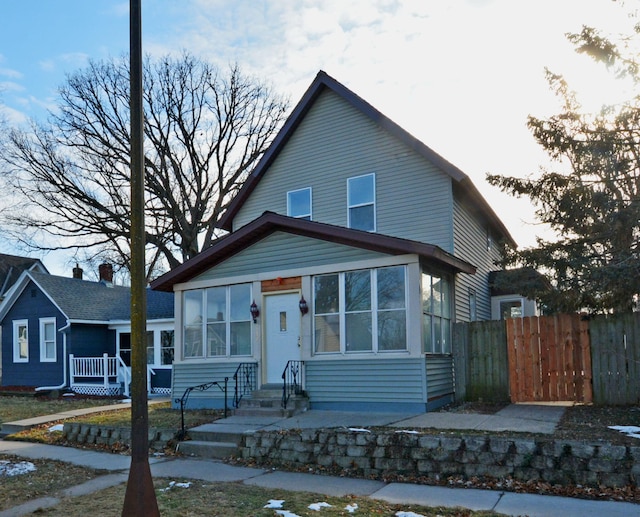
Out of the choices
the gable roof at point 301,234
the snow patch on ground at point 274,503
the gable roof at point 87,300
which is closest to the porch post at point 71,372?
the gable roof at point 87,300

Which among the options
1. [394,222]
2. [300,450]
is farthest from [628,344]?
[300,450]

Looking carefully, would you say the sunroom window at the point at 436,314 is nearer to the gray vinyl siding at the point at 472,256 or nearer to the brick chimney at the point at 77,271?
the gray vinyl siding at the point at 472,256

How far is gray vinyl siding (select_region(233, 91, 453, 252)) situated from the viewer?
14.1 m

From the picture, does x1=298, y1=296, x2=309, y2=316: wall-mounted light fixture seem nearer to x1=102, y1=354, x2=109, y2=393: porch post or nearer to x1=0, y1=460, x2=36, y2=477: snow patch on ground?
x1=0, y1=460, x2=36, y2=477: snow patch on ground

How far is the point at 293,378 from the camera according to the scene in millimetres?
12922

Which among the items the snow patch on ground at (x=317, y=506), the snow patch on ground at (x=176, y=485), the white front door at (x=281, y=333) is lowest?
the snow patch on ground at (x=176, y=485)

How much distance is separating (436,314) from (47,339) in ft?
55.7

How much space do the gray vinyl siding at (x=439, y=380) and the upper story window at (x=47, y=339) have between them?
1630cm

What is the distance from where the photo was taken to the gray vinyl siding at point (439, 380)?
1188cm

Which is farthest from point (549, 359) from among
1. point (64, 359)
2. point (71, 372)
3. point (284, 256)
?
point (64, 359)

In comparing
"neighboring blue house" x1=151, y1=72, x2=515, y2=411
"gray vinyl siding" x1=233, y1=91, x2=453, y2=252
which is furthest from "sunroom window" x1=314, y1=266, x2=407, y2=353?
"gray vinyl siding" x1=233, y1=91, x2=453, y2=252

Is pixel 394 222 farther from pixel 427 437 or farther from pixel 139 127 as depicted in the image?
pixel 139 127

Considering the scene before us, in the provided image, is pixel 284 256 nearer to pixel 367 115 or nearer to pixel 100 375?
pixel 367 115

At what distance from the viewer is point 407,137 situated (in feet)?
46.7
